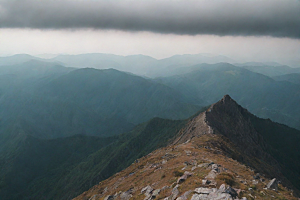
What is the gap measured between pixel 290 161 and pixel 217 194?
197 m

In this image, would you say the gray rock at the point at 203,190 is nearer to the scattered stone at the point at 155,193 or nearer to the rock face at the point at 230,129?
the scattered stone at the point at 155,193

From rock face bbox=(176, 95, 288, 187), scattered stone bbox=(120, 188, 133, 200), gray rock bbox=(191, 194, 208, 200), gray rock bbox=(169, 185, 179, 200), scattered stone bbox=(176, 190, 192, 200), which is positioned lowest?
rock face bbox=(176, 95, 288, 187)

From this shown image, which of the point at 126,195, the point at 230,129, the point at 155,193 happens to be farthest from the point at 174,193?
the point at 230,129

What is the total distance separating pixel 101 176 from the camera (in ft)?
576

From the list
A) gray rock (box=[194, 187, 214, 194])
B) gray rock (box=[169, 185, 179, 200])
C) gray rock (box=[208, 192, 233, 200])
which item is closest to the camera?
gray rock (box=[208, 192, 233, 200])

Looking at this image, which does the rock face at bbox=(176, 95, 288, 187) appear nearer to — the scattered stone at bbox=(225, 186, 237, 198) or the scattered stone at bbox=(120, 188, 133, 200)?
the scattered stone at bbox=(120, 188, 133, 200)

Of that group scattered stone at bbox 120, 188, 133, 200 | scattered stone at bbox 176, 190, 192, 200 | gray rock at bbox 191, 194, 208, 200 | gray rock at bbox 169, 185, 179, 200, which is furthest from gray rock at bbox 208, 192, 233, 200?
scattered stone at bbox 120, 188, 133, 200

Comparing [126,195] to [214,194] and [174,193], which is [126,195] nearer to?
[174,193]

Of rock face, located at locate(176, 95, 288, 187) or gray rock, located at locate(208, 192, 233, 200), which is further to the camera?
rock face, located at locate(176, 95, 288, 187)

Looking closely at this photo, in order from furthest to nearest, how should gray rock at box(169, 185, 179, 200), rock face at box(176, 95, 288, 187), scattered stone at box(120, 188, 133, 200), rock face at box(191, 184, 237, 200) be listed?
rock face at box(176, 95, 288, 187), scattered stone at box(120, 188, 133, 200), gray rock at box(169, 185, 179, 200), rock face at box(191, 184, 237, 200)

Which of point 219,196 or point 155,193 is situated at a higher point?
point 219,196

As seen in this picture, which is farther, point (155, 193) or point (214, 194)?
point (155, 193)

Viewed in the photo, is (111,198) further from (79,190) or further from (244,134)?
(79,190)

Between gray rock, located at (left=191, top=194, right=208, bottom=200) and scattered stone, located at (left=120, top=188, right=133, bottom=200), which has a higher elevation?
gray rock, located at (left=191, top=194, right=208, bottom=200)
